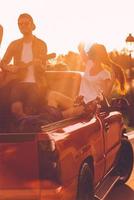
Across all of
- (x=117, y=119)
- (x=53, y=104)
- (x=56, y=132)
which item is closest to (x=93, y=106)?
(x=53, y=104)

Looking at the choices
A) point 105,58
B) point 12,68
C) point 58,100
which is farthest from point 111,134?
point 12,68

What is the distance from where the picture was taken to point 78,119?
249 inches

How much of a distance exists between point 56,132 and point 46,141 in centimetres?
41

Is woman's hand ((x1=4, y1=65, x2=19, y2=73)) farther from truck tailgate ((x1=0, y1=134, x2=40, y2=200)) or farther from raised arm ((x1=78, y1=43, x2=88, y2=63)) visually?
truck tailgate ((x1=0, y1=134, x2=40, y2=200))

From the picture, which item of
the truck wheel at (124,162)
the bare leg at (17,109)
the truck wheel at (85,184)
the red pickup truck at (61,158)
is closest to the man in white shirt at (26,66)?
the bare leg at (17,109)

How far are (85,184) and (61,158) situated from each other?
3.46ft

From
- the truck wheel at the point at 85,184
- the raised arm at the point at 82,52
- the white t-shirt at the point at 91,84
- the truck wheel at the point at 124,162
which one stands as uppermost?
the raised arm at the point at 82,52

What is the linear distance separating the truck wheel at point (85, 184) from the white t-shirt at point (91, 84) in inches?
50.6

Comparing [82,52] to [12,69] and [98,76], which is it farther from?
[12,69]

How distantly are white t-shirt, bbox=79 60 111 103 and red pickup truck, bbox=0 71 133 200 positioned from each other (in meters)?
0.12

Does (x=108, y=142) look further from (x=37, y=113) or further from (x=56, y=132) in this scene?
(x=56, y=132)

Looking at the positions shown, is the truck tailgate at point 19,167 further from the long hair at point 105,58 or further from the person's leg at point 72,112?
the long hair at point 105,58

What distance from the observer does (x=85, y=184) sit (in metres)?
5.86

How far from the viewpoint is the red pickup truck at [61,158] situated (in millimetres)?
4582
